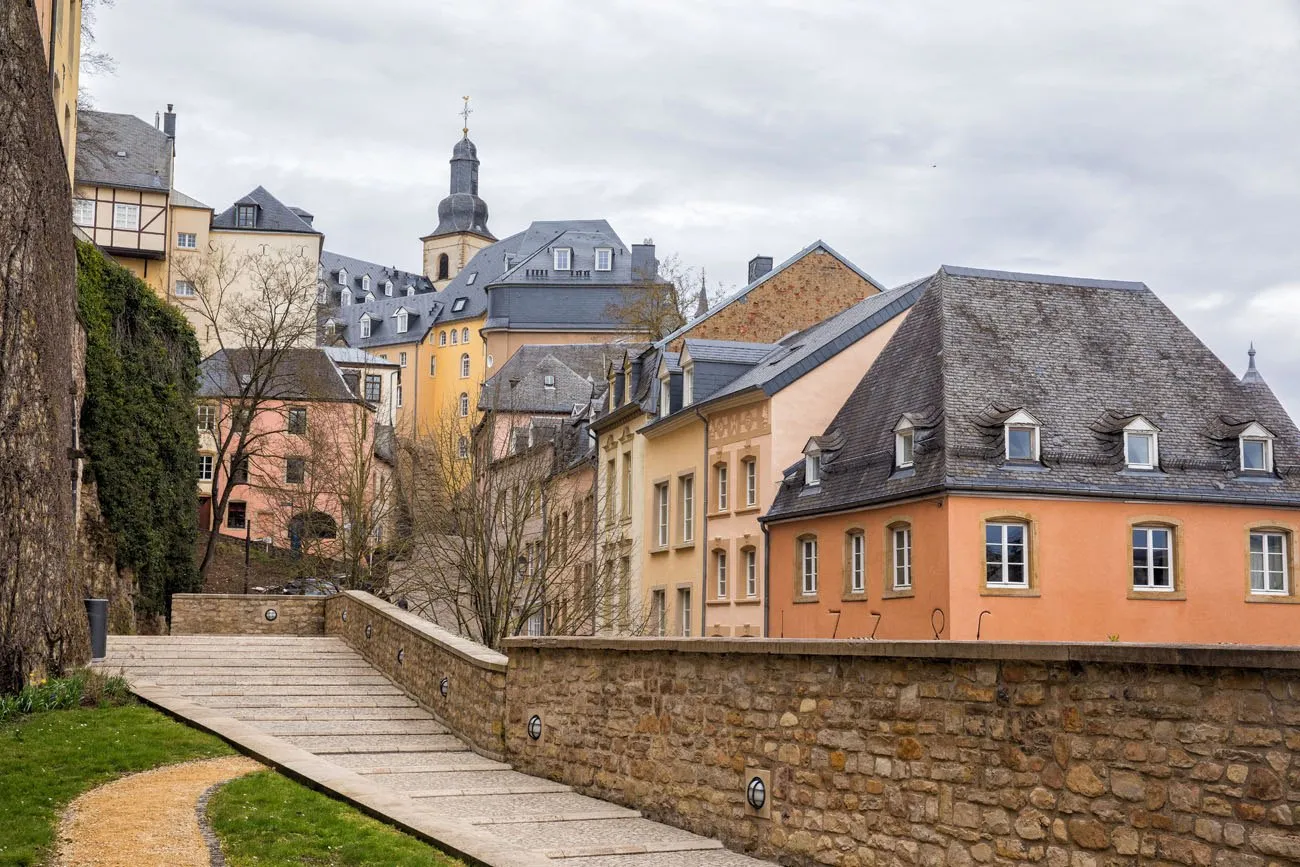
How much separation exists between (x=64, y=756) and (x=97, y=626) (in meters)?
9.89

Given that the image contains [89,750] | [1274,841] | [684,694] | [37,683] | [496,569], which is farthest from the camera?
[496,569]

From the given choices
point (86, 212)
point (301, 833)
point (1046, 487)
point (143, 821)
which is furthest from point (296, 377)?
point (301, 833)

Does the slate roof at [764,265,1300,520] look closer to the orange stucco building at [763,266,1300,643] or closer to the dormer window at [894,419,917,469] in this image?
the orange stucco building at [763,266,1300,643]

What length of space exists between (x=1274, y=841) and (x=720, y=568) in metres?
30.0

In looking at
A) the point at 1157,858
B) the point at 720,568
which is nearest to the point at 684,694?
the point at 1157,858

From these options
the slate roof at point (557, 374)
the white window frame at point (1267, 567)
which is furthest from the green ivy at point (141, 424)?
the white window frame at point (1267, 567)

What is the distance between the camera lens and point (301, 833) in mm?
9836

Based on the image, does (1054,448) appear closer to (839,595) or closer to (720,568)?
(839,595)

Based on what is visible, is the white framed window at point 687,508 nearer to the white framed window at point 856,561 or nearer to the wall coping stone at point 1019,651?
the white framed window at point 856,561

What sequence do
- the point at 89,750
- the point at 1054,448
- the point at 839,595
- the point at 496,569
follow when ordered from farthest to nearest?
1. the point at 839,595
2. the point at 1054,448
3. the point at 496,569
4. the point at 89,750

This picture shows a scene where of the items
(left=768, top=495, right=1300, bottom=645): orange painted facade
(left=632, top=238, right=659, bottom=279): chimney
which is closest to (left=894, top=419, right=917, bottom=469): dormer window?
(left=768, top=495, right=1300, bottom=645): orange painted facade

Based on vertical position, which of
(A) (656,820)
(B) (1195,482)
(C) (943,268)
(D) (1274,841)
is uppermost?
(C) (943,268)

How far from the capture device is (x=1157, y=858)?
7.31 metres

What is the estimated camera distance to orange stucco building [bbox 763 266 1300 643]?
27.7 meters
